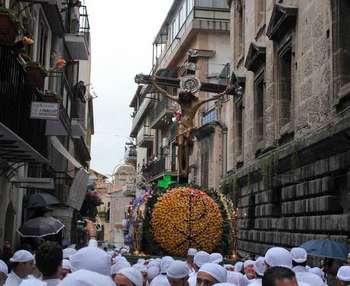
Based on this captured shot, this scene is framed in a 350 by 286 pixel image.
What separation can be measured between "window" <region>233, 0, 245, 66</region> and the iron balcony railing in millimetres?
12084

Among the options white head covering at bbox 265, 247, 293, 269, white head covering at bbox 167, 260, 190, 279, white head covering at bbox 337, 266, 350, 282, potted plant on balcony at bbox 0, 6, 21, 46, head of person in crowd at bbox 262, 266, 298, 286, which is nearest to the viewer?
head of person in crowd at bbox 262, 266, 298, 286

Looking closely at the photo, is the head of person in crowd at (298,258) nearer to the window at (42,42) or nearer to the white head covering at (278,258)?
the white head covering at (278,258)

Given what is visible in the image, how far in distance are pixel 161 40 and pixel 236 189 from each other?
101 ft

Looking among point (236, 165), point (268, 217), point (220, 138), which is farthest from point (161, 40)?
point (268, 217)

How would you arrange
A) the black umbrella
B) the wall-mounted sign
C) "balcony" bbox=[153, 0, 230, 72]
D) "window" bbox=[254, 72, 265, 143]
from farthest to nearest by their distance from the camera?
"balcony" bbox=[153, 0, 230, 72] → "window" bbox=[254, 72, 265, 143] → the black umbrella → the wall-mounted sign

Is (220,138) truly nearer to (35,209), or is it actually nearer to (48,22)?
(48,22)

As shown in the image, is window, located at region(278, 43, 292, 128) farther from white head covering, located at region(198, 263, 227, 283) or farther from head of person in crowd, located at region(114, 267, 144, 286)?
head of person in crowd, located at region(114, 267, 144, 286)

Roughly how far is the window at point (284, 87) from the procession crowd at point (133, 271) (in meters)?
9.62

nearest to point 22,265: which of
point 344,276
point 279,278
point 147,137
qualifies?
point 344,276

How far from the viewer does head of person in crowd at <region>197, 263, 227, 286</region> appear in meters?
5.47

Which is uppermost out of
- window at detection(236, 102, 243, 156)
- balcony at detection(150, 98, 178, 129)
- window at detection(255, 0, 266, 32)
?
balcony at detection(150, 98, 178, 129)

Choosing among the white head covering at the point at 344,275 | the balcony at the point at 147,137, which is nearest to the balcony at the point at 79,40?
the white head covering at the point at 344,275

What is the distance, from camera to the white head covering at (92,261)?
4125 mm

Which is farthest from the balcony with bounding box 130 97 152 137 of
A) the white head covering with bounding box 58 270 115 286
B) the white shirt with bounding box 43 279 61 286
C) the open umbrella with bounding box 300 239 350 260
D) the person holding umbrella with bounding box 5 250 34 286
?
the white head covering with bounding box 58 270 115 286
